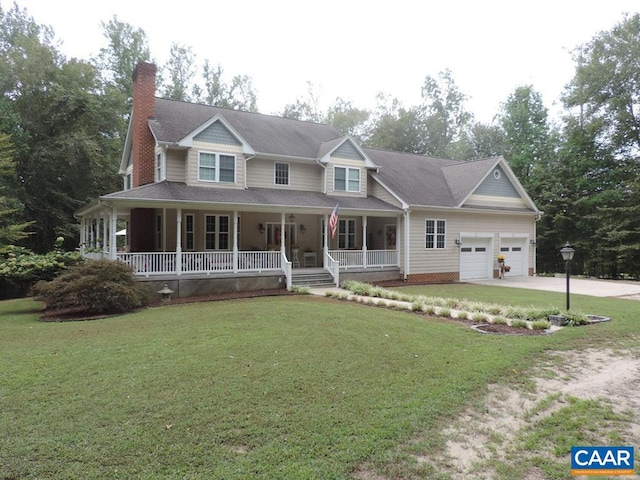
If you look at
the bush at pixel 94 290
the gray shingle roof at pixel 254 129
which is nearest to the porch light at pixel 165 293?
the bush at pixel 94 290

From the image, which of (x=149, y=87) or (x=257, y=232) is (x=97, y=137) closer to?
(x=149, y=87)

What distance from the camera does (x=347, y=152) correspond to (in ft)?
64.9

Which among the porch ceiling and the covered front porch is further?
the covered front porch

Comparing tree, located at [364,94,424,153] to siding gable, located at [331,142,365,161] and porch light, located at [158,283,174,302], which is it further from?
porch light, located at [158,283,174,302]

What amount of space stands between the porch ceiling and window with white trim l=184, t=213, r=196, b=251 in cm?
152

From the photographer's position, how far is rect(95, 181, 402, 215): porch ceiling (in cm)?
1355

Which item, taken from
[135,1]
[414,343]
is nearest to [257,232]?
[135,1]

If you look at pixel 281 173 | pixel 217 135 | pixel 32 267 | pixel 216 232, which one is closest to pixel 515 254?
pixel 281 173

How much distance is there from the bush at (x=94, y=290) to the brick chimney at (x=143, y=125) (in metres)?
6.51

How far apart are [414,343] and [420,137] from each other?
39382mm

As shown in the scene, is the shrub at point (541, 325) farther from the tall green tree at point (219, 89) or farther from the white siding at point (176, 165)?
the tall green tree at point (219, 89)

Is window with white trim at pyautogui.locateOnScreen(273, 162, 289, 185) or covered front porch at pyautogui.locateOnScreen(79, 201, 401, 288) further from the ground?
window with white trim at pyautogui.locateOnScreen(273, 162, 289, 185)

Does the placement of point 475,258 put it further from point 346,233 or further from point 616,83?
point 616,83

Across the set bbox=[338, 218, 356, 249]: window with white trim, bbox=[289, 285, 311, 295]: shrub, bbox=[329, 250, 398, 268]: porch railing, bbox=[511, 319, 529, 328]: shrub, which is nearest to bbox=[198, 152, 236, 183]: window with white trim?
bbox=[289, 285, 311, 295]: shrub
